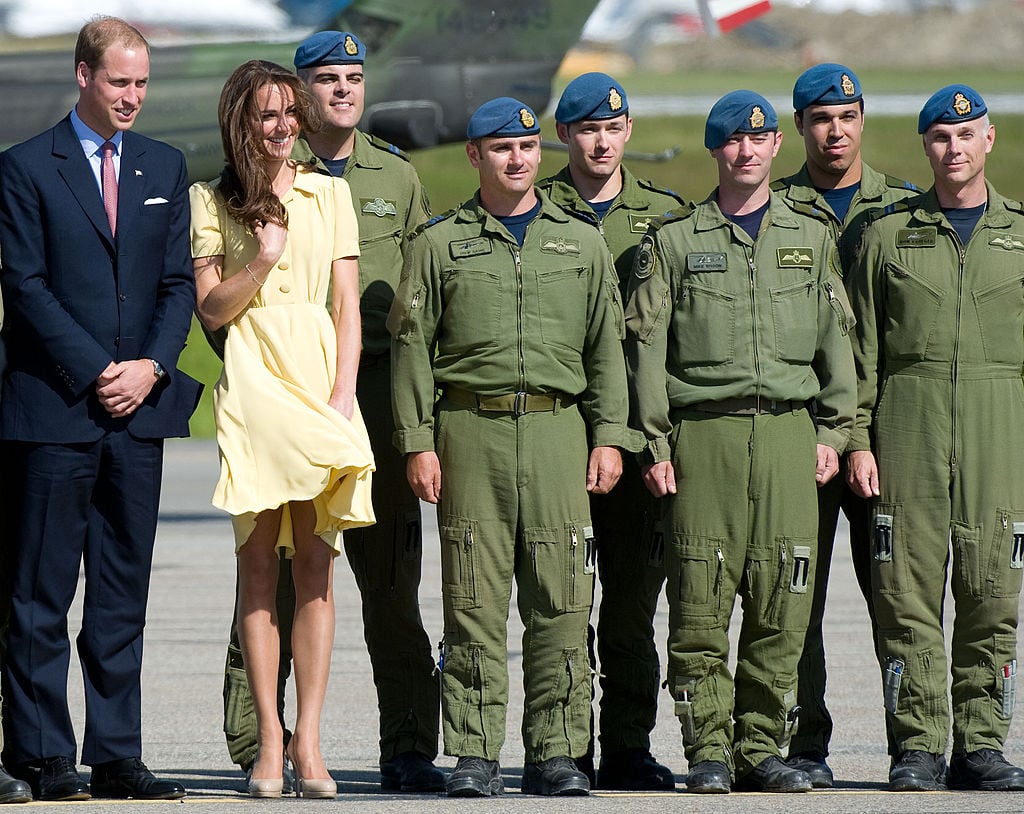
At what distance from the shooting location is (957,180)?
5121 millimetres

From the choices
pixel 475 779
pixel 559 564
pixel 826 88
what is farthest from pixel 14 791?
pixel 826 88

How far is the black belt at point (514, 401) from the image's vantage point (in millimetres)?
4855

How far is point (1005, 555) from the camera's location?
5031mm

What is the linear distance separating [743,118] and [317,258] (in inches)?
51.7

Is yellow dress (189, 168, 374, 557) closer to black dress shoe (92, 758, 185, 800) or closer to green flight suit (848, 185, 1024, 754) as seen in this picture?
black dress shoe (92, 758, 185, 800)

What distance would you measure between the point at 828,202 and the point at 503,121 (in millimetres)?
1207

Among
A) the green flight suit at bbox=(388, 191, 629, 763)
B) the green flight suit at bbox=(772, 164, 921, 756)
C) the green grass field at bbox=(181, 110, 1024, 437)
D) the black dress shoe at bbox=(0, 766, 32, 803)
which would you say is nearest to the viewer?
the black dress shoe at bbox=(0, 766, 32, 803)

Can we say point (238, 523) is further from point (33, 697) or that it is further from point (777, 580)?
point (777, 580)

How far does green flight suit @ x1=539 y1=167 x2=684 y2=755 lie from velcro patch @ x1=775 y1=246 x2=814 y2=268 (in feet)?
1.79

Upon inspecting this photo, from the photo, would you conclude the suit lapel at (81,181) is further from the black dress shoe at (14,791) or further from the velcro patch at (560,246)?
the black dress shoe at (14,791)

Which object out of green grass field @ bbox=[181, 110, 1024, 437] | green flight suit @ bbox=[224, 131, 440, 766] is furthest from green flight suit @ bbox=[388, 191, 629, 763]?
green grass field @ bbox=[181, 110, 1024, 437]

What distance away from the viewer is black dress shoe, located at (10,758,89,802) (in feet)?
14.8

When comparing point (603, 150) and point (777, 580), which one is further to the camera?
point (603, 150)

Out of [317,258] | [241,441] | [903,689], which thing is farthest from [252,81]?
[903,689]
